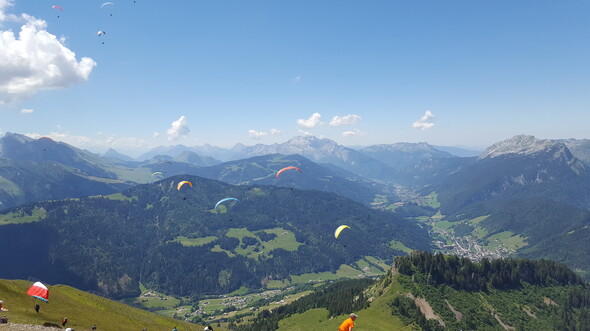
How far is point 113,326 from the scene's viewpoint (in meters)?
75.1

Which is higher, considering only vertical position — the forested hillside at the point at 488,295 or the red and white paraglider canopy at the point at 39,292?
the red and white paraglider canopy at the point at 39,292

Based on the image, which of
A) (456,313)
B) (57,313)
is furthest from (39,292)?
(456,313)

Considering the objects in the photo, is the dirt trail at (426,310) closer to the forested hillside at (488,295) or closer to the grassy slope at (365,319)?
the forested hillside at (488,295)

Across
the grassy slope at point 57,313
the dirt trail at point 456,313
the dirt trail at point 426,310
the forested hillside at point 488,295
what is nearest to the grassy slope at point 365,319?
the forested hillside at point 488,295

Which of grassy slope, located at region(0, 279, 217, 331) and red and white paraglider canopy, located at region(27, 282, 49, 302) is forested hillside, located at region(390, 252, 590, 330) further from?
red and white paraglider canopy, located at region(27, 282, 49, 302)

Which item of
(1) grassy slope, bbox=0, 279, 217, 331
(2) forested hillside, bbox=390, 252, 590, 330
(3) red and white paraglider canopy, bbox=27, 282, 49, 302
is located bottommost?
(2) forested hillside, bbox=390, 252, 590, 330

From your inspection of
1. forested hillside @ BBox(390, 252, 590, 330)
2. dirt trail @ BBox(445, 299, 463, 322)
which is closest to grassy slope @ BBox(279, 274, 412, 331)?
forested hillside @ BBox(390, 252, 590, 330)

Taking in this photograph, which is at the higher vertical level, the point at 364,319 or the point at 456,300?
the point at 364,319

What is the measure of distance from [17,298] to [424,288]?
140m

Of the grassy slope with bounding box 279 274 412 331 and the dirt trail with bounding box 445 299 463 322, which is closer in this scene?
the grassy slope with bounding box 279 274 412 331

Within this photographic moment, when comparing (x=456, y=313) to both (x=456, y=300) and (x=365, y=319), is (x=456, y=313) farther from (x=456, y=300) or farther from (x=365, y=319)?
(x=365, y=319)

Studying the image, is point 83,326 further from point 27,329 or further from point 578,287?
point 578,287

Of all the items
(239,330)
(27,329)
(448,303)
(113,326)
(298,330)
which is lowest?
(239,330)

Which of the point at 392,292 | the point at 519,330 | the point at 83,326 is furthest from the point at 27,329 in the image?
the point at 519,330
